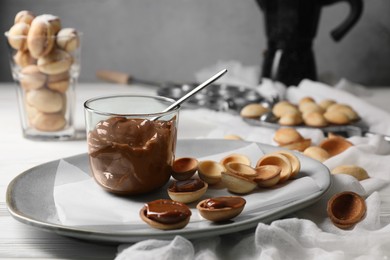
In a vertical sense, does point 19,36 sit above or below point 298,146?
above

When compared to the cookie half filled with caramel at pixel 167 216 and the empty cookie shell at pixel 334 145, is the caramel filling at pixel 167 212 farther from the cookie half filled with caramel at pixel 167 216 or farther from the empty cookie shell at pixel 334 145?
the empty cookie shell at pixel 334 145

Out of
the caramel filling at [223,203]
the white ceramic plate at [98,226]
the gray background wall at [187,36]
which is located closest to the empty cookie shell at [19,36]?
the white ceramic plate at [98,226]

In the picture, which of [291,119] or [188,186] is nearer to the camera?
[188,186]

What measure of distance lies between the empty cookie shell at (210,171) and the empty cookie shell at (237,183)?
2 cm

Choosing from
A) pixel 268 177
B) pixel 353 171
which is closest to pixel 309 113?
pixel 353 171

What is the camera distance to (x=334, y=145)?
89 cm

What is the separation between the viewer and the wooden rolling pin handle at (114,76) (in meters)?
1.44

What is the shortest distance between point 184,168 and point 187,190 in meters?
0.08

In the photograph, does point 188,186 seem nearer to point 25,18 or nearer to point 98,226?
point 98,226

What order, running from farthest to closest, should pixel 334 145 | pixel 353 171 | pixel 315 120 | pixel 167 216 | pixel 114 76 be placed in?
pixel 114 76
pixel 315 120
pixel 334 145
pixel 353 171
pixel 167 216

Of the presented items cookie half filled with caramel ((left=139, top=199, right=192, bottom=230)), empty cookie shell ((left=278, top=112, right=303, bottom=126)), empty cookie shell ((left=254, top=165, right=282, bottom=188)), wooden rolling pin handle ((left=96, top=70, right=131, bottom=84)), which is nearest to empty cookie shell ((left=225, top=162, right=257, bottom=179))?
empty cookie shell ((left=254, top=165, right=282, bottom=188))

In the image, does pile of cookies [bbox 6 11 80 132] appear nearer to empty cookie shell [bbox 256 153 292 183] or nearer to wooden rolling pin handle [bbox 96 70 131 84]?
empty cookie shell [bbox 256 153 292 183]

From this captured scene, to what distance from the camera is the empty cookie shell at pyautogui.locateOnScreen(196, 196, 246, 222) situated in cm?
58

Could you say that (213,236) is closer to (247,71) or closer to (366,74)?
(247,71)
